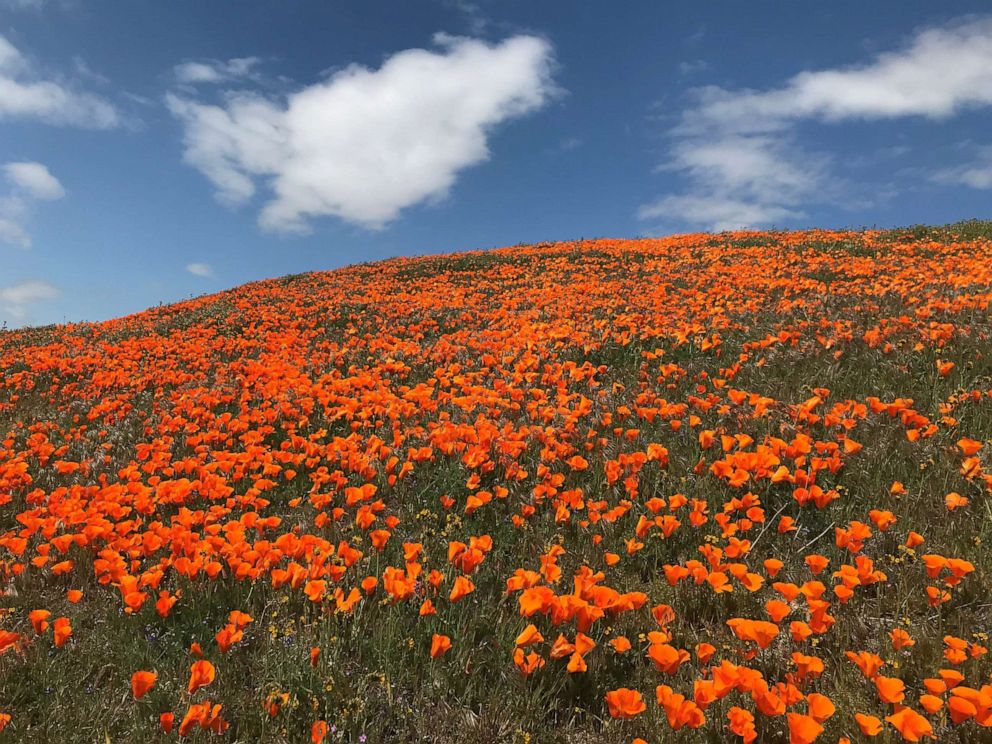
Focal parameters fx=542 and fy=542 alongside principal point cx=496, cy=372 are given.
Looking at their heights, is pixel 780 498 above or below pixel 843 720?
above

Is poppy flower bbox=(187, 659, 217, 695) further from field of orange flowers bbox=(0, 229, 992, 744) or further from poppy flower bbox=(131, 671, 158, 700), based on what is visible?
poppy flower bbox=(131, 671, 158, 700)

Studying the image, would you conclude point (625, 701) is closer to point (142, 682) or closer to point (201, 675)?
point (201, 675)

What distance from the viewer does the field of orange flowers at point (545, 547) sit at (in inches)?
105

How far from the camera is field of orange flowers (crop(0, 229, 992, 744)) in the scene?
8.73ft

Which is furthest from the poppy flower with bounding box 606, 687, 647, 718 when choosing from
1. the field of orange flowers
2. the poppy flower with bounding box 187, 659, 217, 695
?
the poppy flower with bounding box 187, 659, 217, 695

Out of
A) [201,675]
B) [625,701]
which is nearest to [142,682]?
[201,675]

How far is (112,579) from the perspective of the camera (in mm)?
3877

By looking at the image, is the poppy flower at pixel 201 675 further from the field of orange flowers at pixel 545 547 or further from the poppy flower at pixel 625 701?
the poppy flower at pixel 625 701

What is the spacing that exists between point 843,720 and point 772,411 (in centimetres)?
360

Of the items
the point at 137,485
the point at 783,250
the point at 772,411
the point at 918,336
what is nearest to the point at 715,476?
the point at 772,411

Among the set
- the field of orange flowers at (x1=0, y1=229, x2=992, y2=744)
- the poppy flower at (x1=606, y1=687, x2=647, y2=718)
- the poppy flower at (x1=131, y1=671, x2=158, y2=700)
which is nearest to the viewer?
the poppy flower at (x1=606, y1=687, x2=647, y2=718)

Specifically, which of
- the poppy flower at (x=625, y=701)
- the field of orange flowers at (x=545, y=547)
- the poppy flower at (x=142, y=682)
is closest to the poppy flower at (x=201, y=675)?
the field of orange flowers at (x=545, y=547)

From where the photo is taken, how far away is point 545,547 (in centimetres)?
409

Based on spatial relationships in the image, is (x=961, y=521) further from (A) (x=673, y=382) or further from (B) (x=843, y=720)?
(A) (x=673, y=382)
